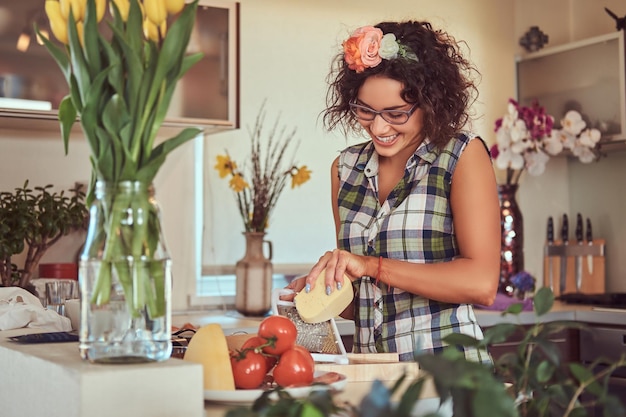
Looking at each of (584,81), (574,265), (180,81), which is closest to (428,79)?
(180,81)

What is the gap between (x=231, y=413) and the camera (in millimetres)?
860

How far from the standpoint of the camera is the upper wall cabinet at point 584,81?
12.3 feet

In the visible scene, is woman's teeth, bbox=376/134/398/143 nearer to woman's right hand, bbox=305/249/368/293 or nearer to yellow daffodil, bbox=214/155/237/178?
woman's right hand, bbox=305/249/368/293

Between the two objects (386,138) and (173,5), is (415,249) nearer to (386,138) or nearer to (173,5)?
(386,138)

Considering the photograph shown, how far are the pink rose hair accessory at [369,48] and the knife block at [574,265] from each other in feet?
8.12

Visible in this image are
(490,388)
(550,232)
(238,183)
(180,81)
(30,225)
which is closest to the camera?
(490,388)

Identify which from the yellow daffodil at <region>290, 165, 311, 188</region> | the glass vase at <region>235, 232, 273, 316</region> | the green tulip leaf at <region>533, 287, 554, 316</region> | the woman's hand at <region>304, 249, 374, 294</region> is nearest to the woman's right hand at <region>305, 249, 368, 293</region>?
the woman's hand at <region>304, 249, 374, 294</region>

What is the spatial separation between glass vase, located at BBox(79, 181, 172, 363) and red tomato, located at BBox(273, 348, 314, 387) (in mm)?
188

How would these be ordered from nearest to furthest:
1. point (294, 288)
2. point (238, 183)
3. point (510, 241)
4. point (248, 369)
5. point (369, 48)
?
point (248, 369)
point (294, 288)
point (369, 48)
point (238, 183)
point (510, 241)

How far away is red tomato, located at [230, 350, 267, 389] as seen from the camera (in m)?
1.26

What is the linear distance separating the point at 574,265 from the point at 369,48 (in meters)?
2.54

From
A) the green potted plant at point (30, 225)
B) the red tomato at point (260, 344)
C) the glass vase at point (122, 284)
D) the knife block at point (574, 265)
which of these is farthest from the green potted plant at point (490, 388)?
the knife block at point (574, 265)

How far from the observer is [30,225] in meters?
2.92

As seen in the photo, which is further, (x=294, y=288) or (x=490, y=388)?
(x=294, y=288)
